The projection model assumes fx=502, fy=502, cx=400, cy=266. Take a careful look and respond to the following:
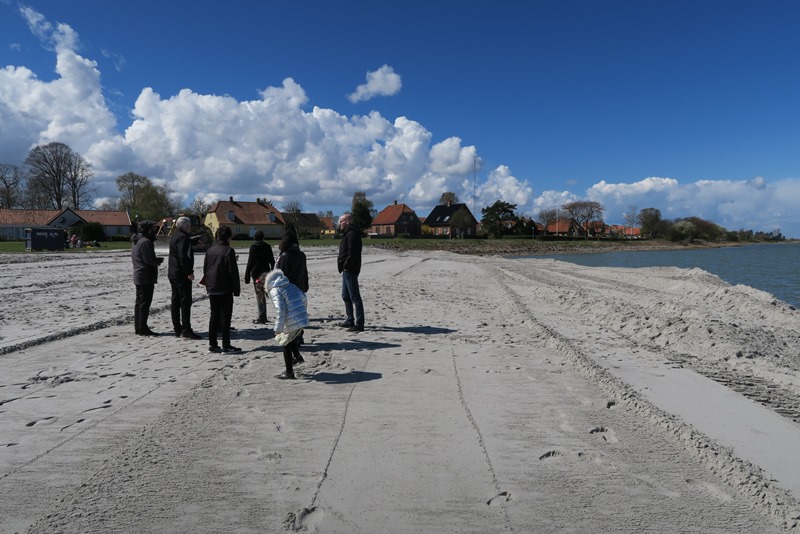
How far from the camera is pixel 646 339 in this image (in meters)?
9.04

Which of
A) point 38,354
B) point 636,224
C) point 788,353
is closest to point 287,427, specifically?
point 38,354

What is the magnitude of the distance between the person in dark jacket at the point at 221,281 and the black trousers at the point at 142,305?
5.81 ft

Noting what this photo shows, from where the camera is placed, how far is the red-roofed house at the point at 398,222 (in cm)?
9850

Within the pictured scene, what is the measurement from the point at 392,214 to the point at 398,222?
369cm

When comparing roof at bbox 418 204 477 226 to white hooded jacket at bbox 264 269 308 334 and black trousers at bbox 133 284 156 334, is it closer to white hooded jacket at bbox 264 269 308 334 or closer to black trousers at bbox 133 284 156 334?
black trousers at bbox 133 284 156 334

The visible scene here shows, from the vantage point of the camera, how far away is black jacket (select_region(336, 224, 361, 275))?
28.7ft

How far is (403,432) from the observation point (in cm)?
453

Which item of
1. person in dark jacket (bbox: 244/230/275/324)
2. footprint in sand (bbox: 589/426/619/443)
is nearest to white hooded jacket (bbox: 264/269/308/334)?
person in dark jacket (bbox: 244/230/275/324)

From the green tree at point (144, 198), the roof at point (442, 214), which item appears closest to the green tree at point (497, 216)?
the roof at point (442, 214)

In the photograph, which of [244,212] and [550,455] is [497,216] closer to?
[244,212]

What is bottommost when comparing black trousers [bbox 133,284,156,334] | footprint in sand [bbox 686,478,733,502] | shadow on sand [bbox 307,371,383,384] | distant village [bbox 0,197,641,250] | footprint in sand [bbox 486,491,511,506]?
footprint in sand [bbox 486,491,511,506]

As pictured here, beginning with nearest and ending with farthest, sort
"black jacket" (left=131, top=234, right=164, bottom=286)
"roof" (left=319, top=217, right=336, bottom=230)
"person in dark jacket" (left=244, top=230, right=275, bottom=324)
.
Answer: "black jacket" (left=131, top=234, right=164, bottom=286) < "person in dark jacket" (left=244, top=230, right=275, bottom=324) < "roof" (left=319, top=217, right=336, bottom=230)

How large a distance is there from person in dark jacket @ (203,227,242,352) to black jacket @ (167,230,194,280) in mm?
821

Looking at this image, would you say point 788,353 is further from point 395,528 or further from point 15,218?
point 15,218
